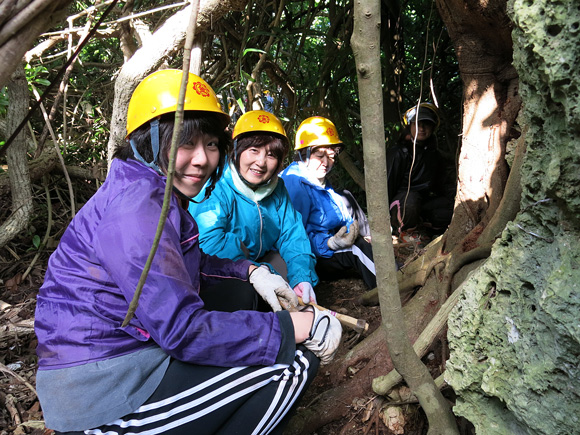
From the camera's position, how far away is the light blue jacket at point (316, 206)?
137 inches

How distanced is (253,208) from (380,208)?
1.70m

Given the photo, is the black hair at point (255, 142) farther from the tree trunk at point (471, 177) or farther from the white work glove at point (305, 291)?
the tree trunk at point (471, 177)

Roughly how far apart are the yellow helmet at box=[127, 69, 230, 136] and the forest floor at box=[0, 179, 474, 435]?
139 cm

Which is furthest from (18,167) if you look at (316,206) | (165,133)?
(165,133)

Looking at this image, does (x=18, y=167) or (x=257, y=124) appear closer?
(x=257, y=124)

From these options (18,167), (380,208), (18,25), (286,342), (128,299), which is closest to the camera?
(18,25)

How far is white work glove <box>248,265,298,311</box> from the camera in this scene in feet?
6.77

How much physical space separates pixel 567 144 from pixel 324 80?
327 cm

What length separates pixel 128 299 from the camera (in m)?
1.39

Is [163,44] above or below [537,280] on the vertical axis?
above

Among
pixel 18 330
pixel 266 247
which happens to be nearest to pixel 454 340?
pixel 266 247

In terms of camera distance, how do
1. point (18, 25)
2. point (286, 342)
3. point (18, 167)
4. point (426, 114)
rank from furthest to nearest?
1. point (426, 114)
2. point (18, 167)
3. point (286, 342)
4. point (18, 25)

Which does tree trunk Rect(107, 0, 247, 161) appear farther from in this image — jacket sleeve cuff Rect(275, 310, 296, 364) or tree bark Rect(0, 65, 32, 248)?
jacket sleeve cuff Rect(275, 310, 296, 364)

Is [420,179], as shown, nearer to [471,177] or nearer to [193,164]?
[471,177]
